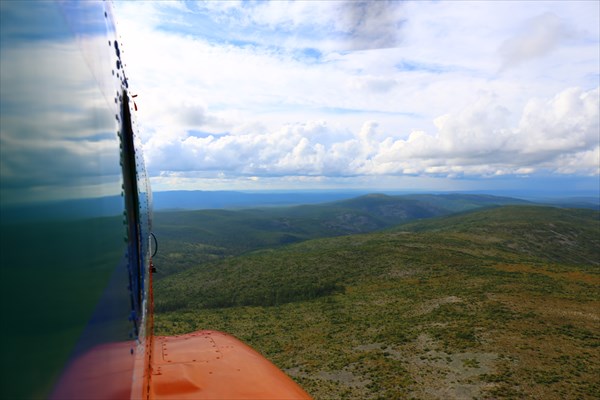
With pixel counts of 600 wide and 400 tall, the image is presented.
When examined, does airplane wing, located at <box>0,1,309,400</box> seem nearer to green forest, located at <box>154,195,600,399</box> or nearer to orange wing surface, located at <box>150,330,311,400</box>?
orange wing surface, located at <box>150,330,311,400</box>

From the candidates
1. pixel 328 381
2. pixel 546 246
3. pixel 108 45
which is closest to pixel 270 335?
pixel 328 381

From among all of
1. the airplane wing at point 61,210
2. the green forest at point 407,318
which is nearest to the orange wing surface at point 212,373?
the airplane wing at point 61,210

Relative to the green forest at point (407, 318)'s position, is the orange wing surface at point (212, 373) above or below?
above

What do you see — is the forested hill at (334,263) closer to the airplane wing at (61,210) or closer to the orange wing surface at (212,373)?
the orange wing surface at (212,373)

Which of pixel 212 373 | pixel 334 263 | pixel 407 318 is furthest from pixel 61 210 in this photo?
pixel 334 263

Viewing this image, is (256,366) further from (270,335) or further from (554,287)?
(554,287)

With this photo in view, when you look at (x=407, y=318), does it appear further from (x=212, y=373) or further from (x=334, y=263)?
(x=334, y=263)

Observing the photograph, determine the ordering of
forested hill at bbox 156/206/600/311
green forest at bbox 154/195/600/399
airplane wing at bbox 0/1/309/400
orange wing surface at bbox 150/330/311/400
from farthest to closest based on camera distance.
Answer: forested hill at bbox 156/206/600/311 < green forest at bbox 154/195/600/399 < orange wing surface at bbox 150/330/311/400 < airplane wing at bbox 0/1/309/400

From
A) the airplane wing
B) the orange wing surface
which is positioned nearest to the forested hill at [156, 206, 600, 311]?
the orange wing surface
